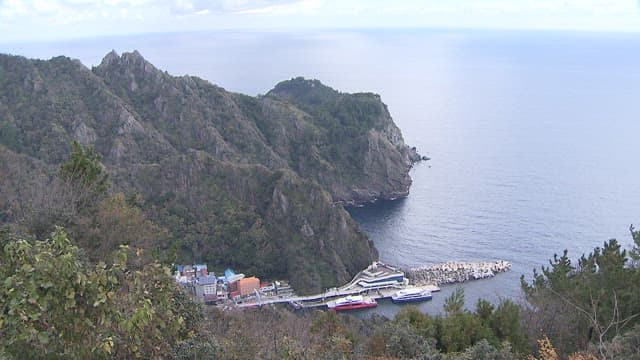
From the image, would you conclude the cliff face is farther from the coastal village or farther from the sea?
the sea

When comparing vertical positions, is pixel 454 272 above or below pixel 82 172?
below

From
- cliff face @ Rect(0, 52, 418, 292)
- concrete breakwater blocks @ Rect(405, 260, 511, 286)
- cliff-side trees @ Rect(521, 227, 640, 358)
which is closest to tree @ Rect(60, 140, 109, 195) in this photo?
cliff face @ Rect(0, 52, 418, 292)

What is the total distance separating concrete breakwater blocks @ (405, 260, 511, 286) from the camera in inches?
1467

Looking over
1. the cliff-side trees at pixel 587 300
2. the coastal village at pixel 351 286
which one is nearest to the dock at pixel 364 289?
the coastal village at pixel 351 286

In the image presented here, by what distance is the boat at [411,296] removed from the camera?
34.9 meters

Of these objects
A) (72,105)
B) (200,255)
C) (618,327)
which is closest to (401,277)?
(200,255)

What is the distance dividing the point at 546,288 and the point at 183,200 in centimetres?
3186

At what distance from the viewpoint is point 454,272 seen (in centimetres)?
3794

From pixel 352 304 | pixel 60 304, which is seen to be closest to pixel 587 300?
Answer: pixel 60 304

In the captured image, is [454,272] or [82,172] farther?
[454,272]

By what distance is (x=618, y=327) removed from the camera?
14086 millimetres

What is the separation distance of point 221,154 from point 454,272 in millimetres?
27627

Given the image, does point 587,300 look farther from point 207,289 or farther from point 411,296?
point 207,289

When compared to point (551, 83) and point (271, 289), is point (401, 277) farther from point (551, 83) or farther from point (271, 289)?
point (551, 83)
